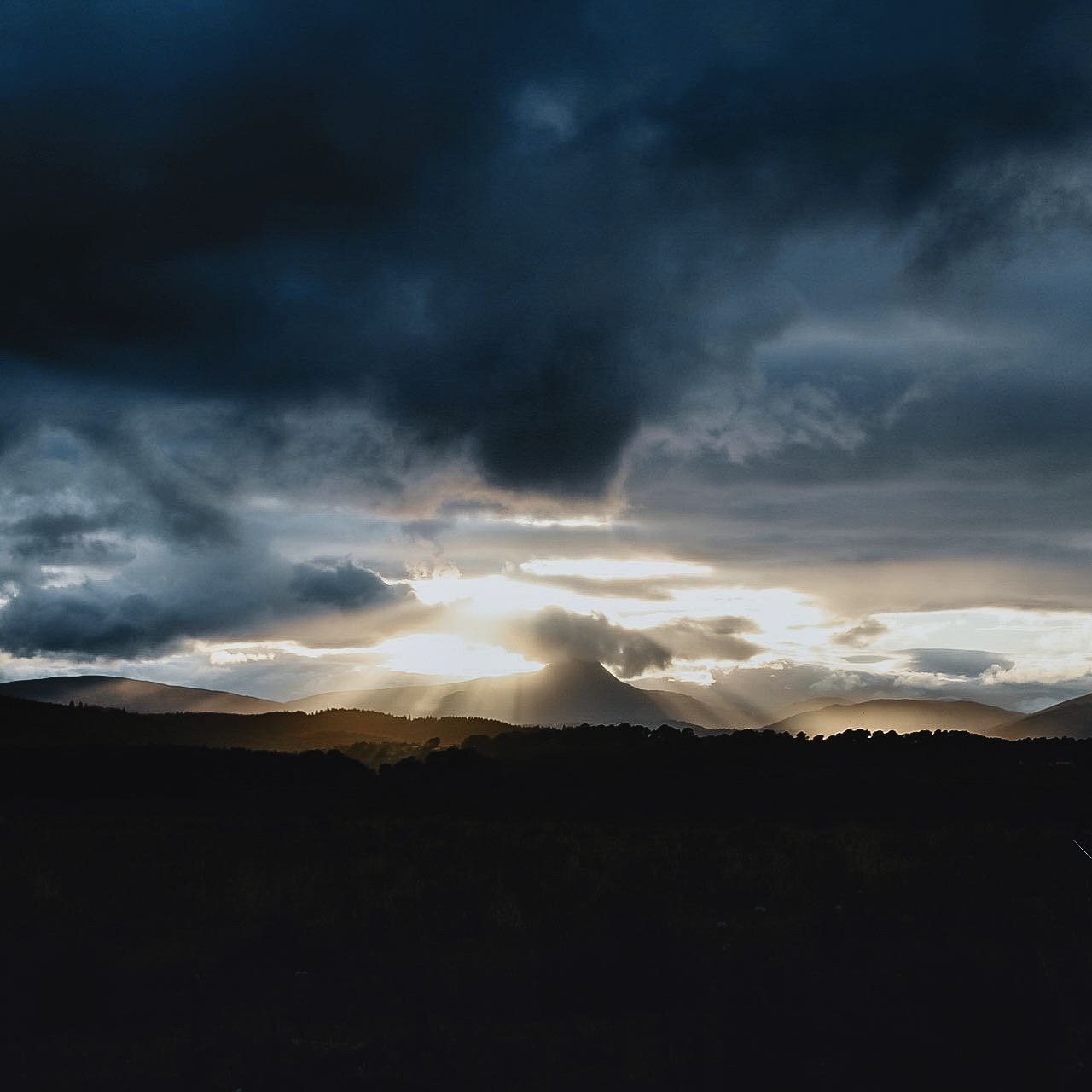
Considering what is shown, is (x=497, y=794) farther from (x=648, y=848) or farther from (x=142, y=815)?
(x=648, y=848)

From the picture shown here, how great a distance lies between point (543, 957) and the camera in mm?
17625

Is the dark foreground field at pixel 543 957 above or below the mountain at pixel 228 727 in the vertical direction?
below

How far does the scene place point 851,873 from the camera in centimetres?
2314

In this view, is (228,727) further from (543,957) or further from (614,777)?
(543,957)

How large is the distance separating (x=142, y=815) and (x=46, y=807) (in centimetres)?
689

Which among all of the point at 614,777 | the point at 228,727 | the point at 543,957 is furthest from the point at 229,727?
the point at 543,957

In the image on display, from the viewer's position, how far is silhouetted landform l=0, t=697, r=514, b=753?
9300 centimetres

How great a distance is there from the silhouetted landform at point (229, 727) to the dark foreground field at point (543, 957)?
209ft

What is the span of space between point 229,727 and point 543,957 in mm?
89094

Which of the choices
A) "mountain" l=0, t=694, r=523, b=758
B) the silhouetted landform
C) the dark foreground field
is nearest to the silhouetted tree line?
the dark foreground field

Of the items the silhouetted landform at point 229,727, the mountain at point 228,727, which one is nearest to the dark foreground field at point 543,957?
the mountain at point 228,727

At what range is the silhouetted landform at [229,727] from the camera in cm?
9300

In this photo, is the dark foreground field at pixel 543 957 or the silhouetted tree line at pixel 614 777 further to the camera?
the silhouetted tree line at pixel 614 777

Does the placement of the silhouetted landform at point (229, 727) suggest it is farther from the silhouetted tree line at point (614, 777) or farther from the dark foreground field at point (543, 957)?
the dark foreground field at point (543, 957)
